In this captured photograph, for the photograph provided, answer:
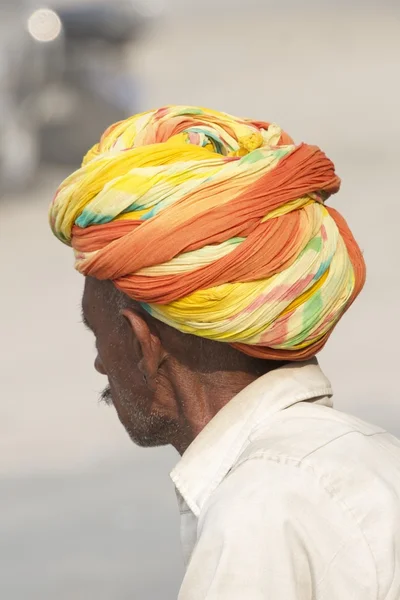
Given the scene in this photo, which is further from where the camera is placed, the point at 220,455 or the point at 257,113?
the point at 257,113

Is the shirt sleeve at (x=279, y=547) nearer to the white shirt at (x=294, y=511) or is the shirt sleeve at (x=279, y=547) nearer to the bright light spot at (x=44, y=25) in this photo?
the white shirt at (x=294, y=511)

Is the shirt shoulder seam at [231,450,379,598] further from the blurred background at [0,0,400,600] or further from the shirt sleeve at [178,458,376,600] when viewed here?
the blurred background at [0,0,400,600]

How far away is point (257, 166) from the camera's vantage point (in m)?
1.72

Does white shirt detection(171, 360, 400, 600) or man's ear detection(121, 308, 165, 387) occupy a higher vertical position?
man's ear detection(121, 308, 165, 387)

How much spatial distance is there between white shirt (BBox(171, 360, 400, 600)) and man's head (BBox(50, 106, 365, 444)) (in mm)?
139

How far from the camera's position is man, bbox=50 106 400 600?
1.42 m

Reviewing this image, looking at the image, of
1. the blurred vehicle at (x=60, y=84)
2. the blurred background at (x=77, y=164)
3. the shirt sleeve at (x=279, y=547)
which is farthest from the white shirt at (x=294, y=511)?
the blurred vehicle at (x=60, y=84)

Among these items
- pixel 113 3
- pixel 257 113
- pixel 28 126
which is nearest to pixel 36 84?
Answer: pixel 28 126

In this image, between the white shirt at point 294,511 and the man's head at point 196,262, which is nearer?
the white shirt at point 294,511

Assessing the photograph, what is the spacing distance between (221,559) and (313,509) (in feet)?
0.43

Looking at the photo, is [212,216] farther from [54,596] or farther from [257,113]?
[257,113]

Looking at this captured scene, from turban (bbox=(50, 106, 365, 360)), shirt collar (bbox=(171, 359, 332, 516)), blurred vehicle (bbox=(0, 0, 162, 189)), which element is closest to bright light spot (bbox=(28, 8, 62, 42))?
blurred vehicle (bbox=(0, 0, 162, 189))

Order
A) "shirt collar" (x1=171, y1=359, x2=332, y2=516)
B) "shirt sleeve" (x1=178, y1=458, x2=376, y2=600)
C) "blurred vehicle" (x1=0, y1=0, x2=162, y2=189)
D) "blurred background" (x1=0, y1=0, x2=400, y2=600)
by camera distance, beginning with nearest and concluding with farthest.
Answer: "shirt sleeve" (x1=178, y1=458, x2=376, y2=600)
"shirt collar" (x1=171, y1=359, x2=332, y2=516)
"blurred background" (x1=0, y1=0, x2=400, y2=600)
"blurred vehicle" (x1=0, y1=0, x2=162, y2=189)

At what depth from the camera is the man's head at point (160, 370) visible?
5.74 feet
